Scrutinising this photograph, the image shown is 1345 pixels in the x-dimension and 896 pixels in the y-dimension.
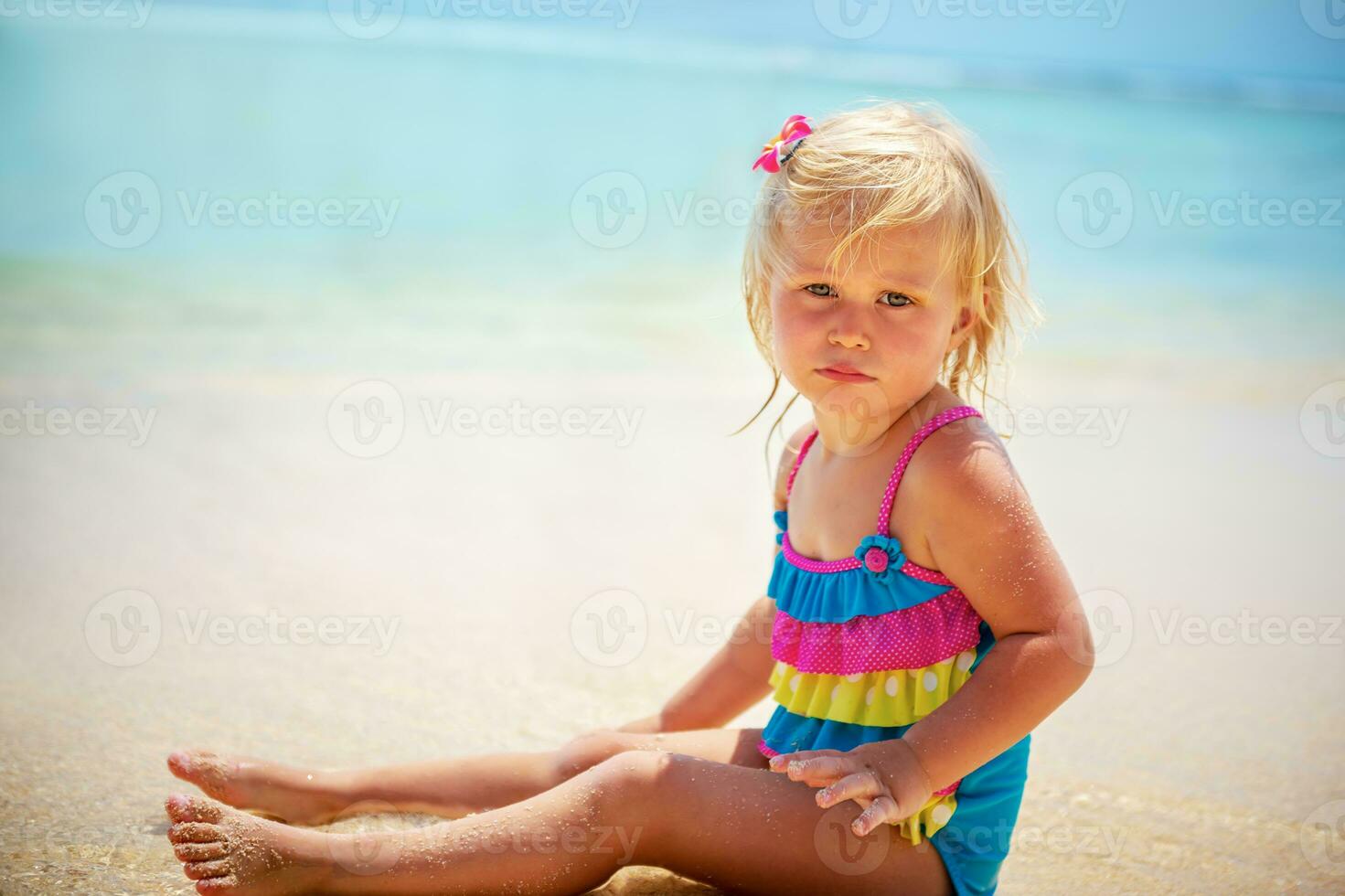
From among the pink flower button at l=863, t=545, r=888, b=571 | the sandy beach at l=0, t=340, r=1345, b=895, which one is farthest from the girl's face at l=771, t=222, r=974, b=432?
the sandy beach at l=0, t=340, r=1345, b=895

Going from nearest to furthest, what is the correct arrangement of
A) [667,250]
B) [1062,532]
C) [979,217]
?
[979,217] → [1062,532] → [667,250]

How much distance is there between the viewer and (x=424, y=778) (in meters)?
1.97

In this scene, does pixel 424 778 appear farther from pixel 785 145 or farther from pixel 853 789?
pixel 785 145

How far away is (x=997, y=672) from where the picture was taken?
1.56 metres

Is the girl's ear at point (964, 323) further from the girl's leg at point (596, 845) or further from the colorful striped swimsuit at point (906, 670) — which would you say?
the girl's leg at point (596, 845)

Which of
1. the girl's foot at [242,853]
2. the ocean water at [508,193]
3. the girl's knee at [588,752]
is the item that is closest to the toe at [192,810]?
the girl's foot at [242,853]

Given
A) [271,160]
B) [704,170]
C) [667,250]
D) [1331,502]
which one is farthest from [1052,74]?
[1331,502]

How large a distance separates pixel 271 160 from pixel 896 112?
8.53 meters

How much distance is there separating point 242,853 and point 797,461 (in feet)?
3.47

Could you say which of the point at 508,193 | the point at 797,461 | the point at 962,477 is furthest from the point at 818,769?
the point at 508,193

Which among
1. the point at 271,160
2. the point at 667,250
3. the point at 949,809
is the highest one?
the point at 271,160

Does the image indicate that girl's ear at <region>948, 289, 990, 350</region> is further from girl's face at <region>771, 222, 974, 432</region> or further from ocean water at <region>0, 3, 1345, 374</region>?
ocean water at <region>0, 3, 1345, 374</region>

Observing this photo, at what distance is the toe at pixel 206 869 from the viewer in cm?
154

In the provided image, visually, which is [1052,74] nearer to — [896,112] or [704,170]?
[704,170]
